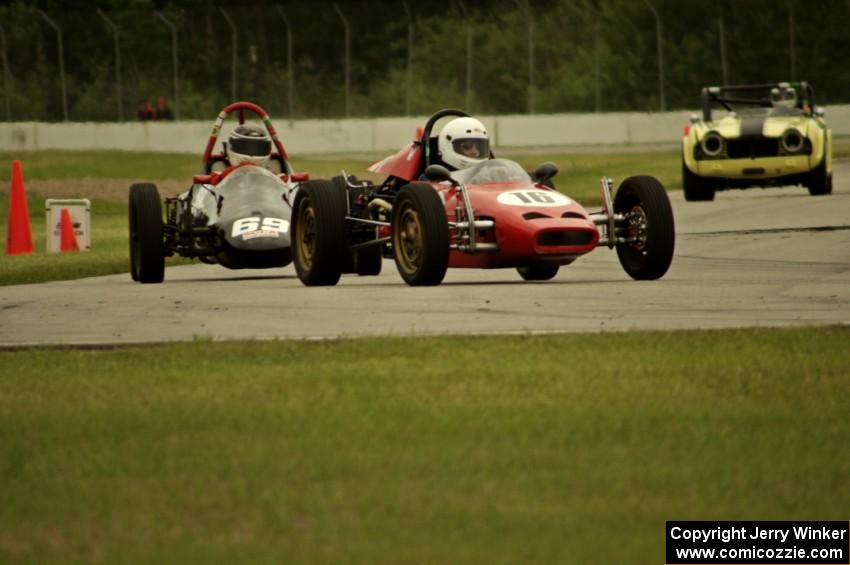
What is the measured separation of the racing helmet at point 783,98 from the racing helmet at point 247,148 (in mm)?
9403

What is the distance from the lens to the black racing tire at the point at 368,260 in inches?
618

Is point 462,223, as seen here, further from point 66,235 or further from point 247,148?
point 66,235

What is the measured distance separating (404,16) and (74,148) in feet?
52.4

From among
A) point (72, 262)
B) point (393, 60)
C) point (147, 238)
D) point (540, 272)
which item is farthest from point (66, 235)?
point (393, 60)

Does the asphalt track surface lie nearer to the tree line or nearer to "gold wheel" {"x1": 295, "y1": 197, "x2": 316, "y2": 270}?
"gold wheel" {"x1": 295, "y1": 197, "x2": 316, "y2": 270}

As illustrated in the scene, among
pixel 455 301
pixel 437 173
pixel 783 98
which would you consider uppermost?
pixel 783 98

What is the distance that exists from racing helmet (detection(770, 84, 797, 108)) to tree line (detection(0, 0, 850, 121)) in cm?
2079

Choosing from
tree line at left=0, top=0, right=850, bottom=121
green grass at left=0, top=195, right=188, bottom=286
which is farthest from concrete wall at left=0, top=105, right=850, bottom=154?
green grass at left=0, top=195, right=188, bottom=286

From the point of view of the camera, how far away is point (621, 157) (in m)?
40.4

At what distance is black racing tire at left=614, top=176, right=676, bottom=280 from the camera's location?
14258 millimetres

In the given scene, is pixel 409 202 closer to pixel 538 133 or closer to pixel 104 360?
pixel 104 360

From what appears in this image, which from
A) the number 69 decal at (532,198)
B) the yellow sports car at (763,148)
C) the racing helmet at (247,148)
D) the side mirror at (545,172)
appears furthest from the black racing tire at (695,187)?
the number 69 decal at (532,198)

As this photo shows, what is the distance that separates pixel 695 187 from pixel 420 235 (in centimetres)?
1201

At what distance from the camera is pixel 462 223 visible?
14023 mm
